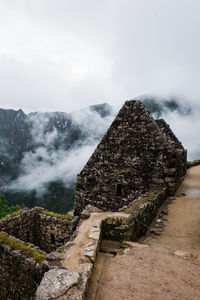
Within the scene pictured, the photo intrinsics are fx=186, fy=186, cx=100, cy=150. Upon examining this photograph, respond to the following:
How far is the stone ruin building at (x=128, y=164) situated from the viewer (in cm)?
849

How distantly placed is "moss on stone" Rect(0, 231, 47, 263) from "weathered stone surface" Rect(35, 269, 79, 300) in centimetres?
325

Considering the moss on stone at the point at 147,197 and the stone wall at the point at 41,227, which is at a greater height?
the moss on stone at the point at 147,197

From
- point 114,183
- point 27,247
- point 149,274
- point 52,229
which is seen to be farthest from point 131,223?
point 52,229

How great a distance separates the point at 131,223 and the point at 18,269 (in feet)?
13.8

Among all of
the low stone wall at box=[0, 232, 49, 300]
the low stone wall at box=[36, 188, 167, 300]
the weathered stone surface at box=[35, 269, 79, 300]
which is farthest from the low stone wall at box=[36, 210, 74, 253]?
the weathered stone surface at box=[35, 269, 79, 300]

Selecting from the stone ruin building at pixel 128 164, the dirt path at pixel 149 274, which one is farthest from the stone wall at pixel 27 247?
the stone ruin building at pixel 128 164

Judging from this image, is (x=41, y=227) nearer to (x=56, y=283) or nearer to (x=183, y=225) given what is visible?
(x=183, y=225)

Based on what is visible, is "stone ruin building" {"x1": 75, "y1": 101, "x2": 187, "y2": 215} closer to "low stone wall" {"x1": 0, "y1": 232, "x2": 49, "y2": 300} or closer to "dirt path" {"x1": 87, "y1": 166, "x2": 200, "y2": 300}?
"dirt path" {"x1": 87, "y1": 166, "x2": 200, "y2": 300}

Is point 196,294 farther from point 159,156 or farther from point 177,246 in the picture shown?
point 159,156

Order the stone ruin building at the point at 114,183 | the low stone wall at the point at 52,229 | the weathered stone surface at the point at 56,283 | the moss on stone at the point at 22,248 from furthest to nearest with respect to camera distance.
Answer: the low stone wall at the point at 52,229, the stone ruin building at the point at 114,183, the moss on stone at the point at 22,248, the weathered stone surface at the point at 56,283

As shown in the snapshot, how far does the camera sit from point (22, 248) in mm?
6387

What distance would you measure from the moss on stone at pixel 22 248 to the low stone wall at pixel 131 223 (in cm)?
251

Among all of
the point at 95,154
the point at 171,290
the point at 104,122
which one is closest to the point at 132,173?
the point at 95,154

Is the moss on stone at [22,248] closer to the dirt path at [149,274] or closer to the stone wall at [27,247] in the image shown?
the stone wall at [27,247]
